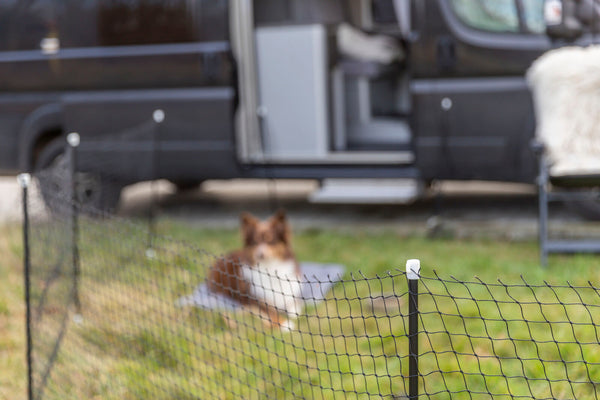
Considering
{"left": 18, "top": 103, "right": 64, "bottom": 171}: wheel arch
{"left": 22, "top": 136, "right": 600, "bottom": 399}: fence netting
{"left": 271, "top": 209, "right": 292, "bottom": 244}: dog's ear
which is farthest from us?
{"left": 18, "top": 103, "right": 64, "bottom": 171}: wheel arch

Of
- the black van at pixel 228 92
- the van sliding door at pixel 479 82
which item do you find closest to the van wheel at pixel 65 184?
the black van at pixel 228 92

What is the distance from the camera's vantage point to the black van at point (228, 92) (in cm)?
529

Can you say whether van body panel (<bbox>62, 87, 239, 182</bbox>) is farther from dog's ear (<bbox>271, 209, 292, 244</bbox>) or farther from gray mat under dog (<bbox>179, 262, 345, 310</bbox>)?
dog's ear (<bbox>271, 209, 292, 244</bbox>)

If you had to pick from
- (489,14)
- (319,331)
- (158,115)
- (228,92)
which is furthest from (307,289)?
(489,14)

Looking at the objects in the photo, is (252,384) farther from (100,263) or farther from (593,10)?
(593,10)

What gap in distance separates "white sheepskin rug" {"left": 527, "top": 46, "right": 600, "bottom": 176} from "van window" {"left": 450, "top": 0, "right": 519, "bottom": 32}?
528 millimetres

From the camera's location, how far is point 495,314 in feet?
12.2

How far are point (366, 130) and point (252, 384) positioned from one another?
14.3 ft

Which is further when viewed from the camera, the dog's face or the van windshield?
the van windshield

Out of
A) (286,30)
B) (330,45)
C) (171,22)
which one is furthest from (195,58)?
(330,45)

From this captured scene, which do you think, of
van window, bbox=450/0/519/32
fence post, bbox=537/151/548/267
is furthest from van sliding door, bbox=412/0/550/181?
fence post, bbox=537/151/548/267

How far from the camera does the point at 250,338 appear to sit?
11.9 ft

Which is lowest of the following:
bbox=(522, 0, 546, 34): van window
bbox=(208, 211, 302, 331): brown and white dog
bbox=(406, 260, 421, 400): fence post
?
bbox=(208, 211, 302, 331): brown and white dog

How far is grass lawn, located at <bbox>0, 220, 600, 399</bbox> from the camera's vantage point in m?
2.90
